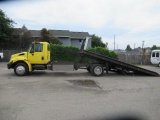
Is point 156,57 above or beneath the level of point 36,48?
beneath

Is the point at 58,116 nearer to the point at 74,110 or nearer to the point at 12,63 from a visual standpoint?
the point at 74,110

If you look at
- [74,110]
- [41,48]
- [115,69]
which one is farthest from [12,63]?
[74,110]

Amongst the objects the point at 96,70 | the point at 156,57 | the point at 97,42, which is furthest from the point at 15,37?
the point at 96,70

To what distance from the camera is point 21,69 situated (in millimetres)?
15789

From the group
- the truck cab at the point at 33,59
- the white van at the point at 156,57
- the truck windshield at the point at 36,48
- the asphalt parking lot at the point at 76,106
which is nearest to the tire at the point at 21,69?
the truck cab at the point at 33,59

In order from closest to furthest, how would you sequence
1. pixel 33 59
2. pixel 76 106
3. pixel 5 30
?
1. pixel 76 106
2. pixel 33 59
3. pixel 5 30

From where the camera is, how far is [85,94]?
934 centimetres

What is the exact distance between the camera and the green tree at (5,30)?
39.3 m

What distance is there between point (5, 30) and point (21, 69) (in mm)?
26953

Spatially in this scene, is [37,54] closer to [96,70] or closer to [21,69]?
[21,69]

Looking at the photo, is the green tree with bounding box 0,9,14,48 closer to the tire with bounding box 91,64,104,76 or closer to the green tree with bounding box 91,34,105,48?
the green tree with bounding box 91,34,105,48

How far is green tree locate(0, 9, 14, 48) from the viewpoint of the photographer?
39312mm

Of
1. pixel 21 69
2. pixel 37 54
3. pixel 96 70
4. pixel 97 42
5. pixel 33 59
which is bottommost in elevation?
pixel 96 70

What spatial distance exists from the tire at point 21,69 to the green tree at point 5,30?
2494 cm
